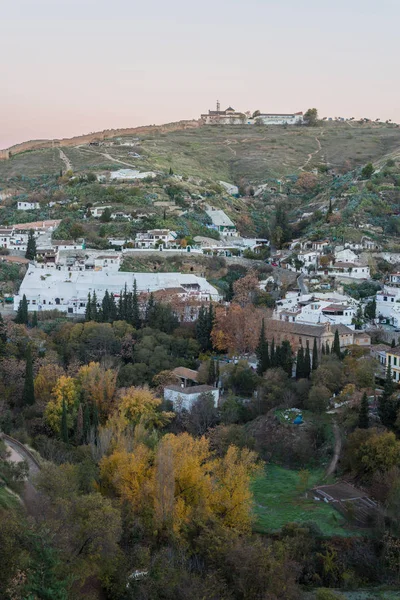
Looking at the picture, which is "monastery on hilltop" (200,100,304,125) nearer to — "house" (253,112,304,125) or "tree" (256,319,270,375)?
"house" (253,112,304,125)

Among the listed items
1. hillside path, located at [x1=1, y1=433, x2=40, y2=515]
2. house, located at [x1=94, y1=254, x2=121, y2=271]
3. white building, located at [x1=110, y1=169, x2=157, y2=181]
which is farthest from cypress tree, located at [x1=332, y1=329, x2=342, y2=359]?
white building, located at [x1=110, y1=169, x2=157, y2=181]

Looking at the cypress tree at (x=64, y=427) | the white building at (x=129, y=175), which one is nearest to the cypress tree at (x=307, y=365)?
the cypress tree at (x=64, y=427)

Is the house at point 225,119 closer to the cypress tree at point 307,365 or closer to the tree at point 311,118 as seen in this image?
the tree at point 311,118

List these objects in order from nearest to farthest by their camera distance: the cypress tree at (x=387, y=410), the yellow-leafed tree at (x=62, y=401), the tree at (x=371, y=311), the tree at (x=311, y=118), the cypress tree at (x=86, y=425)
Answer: the cypress tree at (x=387, y=410) → the cypress tree at (x=86, y=425) → the yellow-leafed tree at (x=62, y=401) → the tree at (x=371, y=311) → the tree at (x=311, y=118)

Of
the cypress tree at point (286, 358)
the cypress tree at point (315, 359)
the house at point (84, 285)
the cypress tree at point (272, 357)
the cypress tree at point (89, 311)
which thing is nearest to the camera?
the cypress tree at point (315, 359)

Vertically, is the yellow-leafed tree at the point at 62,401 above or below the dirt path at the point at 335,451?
above

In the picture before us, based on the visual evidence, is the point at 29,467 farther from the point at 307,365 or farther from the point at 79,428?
the point at 307,365

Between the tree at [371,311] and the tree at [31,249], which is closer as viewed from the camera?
the tree at [371,311]
